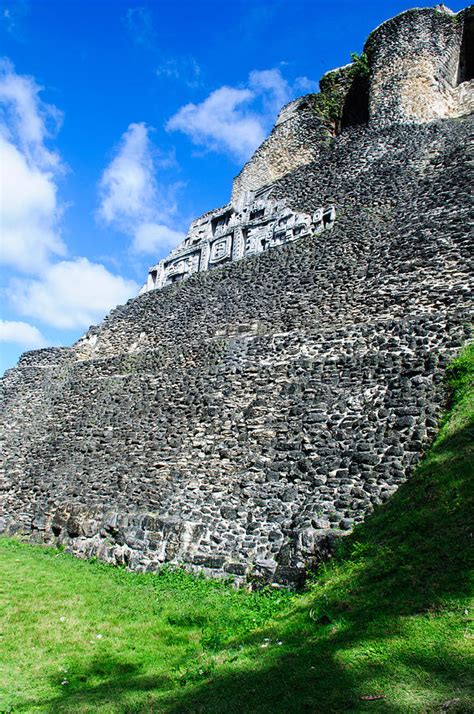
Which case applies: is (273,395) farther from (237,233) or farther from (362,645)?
(237,233)

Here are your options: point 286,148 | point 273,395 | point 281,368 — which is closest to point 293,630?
point 273,395

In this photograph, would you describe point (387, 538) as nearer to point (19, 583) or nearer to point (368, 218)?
point (19, 583)

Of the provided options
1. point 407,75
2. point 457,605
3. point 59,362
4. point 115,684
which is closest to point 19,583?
point 115,684

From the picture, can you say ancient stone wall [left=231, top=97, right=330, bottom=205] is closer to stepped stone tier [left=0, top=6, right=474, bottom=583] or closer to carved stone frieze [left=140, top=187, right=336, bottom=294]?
carved stone frieze [left=140, top=187, right=336, bottom=294]

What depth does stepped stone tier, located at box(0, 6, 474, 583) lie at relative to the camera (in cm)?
808

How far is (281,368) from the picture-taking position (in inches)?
414

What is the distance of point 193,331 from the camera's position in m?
14.2

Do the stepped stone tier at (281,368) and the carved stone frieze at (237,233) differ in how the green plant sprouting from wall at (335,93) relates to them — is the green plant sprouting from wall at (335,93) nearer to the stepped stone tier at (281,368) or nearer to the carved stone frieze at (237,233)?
the stepped stone tier at (281,368)

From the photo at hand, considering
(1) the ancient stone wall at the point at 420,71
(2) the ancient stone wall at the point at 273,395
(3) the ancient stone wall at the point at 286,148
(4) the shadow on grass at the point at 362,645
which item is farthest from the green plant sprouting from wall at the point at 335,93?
(4) the shadow on grass at the point at 362,645

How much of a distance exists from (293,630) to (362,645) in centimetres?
108

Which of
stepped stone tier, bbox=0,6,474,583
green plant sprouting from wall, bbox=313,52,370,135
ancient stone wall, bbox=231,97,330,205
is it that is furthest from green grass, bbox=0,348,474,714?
green plant sprouting from wall, bbox=313,52,370,135

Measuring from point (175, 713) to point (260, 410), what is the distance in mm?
6420

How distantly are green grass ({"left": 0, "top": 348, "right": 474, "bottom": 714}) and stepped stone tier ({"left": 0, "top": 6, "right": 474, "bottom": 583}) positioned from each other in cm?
76

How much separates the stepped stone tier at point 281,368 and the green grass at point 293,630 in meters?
0.76
